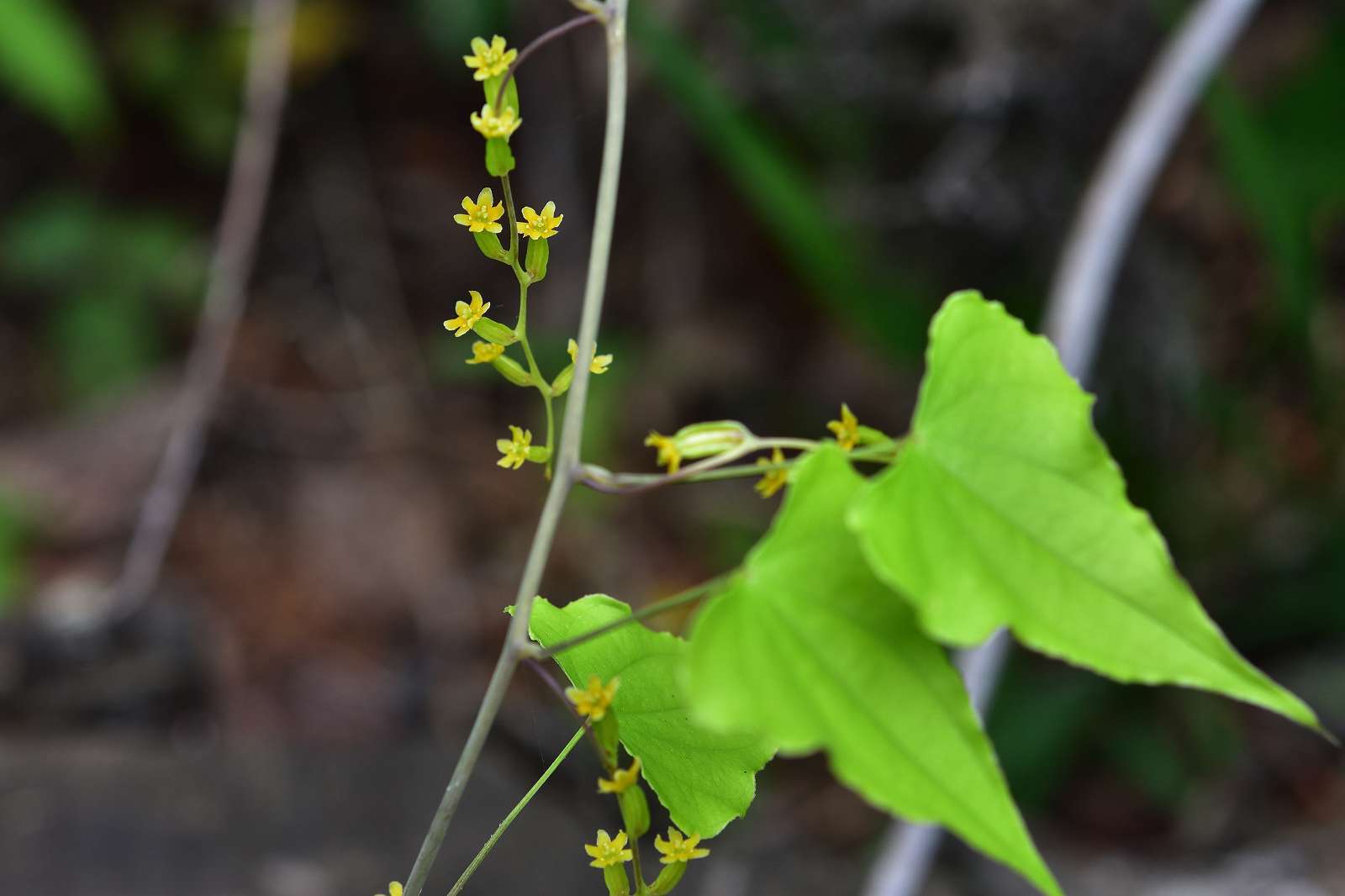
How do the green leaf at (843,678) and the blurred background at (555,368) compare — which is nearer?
the green leaf at (843,678)

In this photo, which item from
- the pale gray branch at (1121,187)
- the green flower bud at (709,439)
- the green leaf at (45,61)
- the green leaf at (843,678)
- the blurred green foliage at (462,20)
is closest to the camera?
the green leaf at (843,678)

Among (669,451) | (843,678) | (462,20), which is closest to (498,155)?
(669,451)

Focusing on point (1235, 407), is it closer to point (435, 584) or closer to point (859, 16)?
point (859, 16)

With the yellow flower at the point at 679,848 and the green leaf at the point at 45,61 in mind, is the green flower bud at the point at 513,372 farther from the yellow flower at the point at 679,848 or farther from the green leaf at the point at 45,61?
the green leaf at the point at 45,61

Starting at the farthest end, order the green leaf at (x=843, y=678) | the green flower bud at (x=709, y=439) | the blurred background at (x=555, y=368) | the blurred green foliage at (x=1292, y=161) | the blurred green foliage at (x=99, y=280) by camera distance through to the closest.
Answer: the blurred green foliage at (x=99, y=280) < the blurred green foliage at (x=1292, y=161) < the blurred background at (x=555, y=368) < the green flower bud at (x=709, y=439) < the green leaf at (x=843, y=678)

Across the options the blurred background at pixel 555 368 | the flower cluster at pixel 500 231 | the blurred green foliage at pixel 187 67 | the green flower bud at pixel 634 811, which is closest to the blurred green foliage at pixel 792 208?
the blurred background at pixel 555 368

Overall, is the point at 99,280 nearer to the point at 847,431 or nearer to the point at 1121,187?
the point at 1121,187

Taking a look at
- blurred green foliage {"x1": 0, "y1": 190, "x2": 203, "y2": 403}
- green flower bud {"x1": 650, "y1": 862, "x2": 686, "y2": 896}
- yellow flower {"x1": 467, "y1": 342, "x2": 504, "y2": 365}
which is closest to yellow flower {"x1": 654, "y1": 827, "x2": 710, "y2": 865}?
green flower bud {"x1": 650, "y1": 862, "x2": 686, "y2": 896}
